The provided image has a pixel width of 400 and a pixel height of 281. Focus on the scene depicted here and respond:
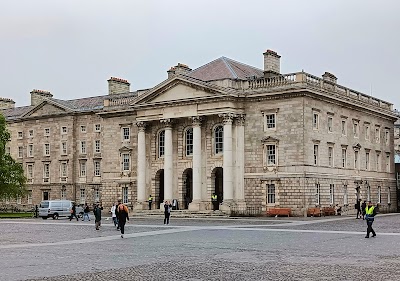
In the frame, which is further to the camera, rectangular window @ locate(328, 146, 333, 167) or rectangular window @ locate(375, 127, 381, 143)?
rectangular window @ locate(375, 127, 381, 143)

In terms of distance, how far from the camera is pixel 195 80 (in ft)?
188

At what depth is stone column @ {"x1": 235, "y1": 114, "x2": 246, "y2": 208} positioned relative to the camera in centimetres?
5588

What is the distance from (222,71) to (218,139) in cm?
664

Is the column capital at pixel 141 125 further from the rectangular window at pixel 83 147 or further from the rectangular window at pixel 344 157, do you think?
the rectangular window at pixel 344 157

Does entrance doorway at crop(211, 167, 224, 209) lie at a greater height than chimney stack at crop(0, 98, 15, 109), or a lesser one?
lesser

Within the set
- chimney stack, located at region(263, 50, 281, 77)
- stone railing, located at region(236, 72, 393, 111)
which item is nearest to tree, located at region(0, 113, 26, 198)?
stone railing, located at region(236, 72, 393, 111)

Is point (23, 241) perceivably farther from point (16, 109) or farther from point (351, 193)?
point (16, 109)

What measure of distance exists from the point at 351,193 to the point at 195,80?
17351mm

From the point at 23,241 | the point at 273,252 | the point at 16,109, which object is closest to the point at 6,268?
the point at 273,252

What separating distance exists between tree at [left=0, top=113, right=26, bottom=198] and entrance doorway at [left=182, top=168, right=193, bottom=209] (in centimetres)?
1776

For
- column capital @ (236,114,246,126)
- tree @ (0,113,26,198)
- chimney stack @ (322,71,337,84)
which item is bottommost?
tree @ (0,113,26,198)

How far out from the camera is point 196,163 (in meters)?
57.4

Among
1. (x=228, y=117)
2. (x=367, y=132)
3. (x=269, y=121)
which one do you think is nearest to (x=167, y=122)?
(x=228, y=117)

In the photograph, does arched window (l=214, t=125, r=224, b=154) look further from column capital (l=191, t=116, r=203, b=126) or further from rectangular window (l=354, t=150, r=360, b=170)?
rectangular window (l=354, t=150, r=360, b=170)
